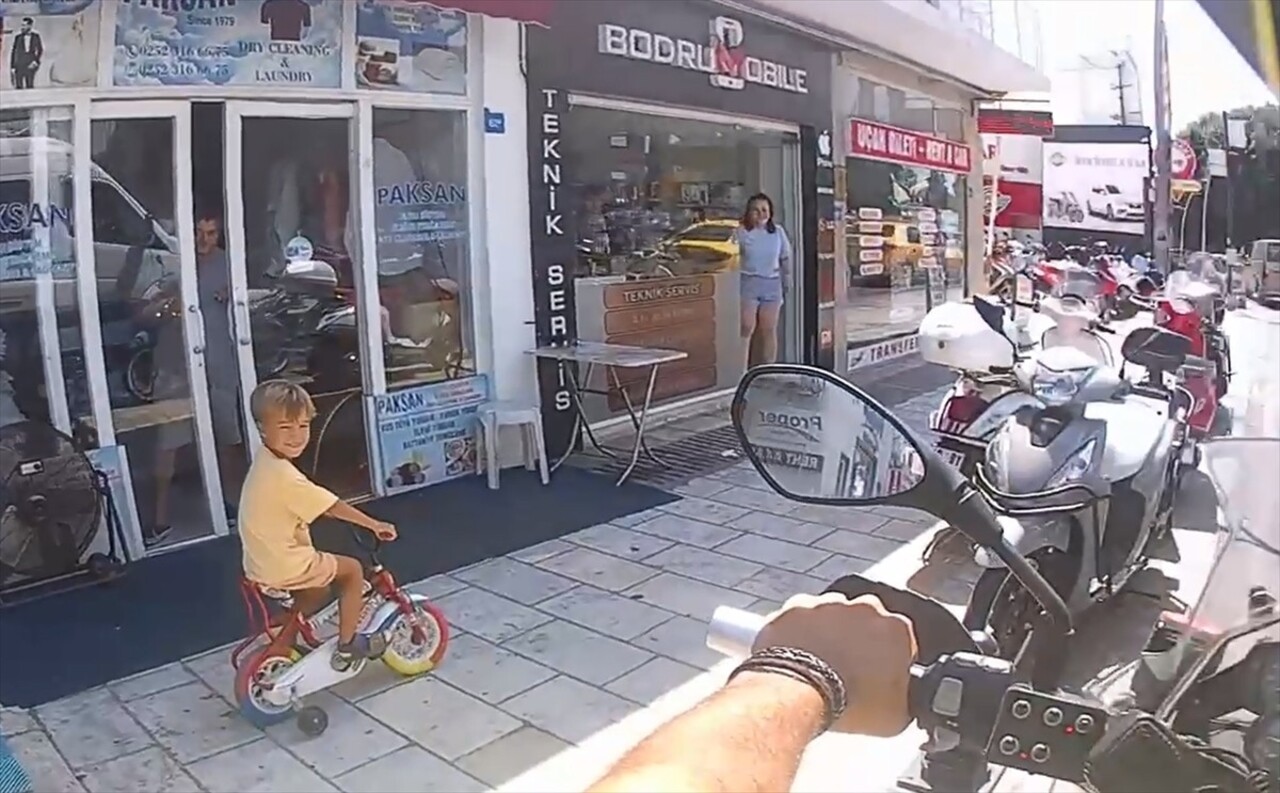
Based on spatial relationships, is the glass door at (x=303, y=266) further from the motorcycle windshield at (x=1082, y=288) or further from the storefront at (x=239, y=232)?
the motorcycle windshield at (x=1082, y=288)

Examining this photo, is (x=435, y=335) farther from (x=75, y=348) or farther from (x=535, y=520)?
Result: (x=75, y=348)

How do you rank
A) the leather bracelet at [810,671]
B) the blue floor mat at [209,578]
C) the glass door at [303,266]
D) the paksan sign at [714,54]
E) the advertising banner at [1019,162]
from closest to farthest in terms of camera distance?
the leather bracelet at [810,671], the blue floor mat at [209,578], the glass door at [303,266], the paksan sign at [714,54], the advertising banner at [1019,162]

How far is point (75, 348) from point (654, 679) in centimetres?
289

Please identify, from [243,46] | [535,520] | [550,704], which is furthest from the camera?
[535,520]

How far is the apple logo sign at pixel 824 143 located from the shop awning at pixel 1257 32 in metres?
8.33

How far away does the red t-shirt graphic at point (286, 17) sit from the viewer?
201 inches

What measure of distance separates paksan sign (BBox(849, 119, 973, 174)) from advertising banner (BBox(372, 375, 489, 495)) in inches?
190

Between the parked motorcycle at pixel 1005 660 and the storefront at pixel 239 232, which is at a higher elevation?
the storefront at pixel 239 232

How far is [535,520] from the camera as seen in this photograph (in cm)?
546

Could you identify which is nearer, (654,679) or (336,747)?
(336,747)

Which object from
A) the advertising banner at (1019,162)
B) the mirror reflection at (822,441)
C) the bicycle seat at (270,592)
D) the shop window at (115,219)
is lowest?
the bicycle seat at (270,592)

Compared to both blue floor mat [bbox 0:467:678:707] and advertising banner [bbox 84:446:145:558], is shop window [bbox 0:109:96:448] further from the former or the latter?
blue floor mat [bbox 0:467:678:707]

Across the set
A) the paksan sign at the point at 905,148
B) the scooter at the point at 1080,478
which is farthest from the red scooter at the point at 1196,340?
the paksan sign at the point at 905,148

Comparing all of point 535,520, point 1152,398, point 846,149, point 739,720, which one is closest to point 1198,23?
point 739,720
